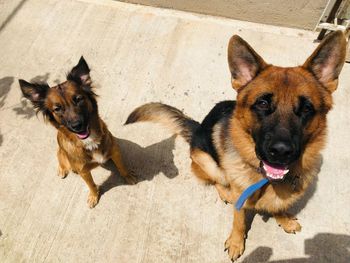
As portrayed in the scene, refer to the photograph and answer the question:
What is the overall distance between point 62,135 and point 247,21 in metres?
4.33

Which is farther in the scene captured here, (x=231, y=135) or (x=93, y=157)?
(x=93, y=157)

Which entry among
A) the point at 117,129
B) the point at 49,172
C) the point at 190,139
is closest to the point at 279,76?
the point at 190,139

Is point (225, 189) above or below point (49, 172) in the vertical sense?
above

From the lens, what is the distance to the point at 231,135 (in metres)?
3.38

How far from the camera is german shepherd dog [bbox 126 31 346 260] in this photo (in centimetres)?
278

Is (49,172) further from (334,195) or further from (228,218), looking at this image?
(334,195)

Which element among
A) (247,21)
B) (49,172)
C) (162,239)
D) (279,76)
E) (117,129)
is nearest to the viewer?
(279,76)

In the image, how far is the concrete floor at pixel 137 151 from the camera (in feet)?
13.1

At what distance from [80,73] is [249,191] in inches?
92.8

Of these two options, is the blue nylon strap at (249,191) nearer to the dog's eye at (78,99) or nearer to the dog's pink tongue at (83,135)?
the dog's pink tongue at (83,135)

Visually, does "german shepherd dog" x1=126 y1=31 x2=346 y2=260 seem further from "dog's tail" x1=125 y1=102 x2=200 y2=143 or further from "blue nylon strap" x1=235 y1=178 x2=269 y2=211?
"dog's tail" x1=125 y1=102 x2=200 y2=143

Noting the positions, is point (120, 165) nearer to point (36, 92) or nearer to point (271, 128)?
point (36, 92)

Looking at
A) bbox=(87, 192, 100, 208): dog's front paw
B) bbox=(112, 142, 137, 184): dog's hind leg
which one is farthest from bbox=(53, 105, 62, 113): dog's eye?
bbox=(87, 192, 100, 208): dog's front paw

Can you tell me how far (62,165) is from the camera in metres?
4.40
